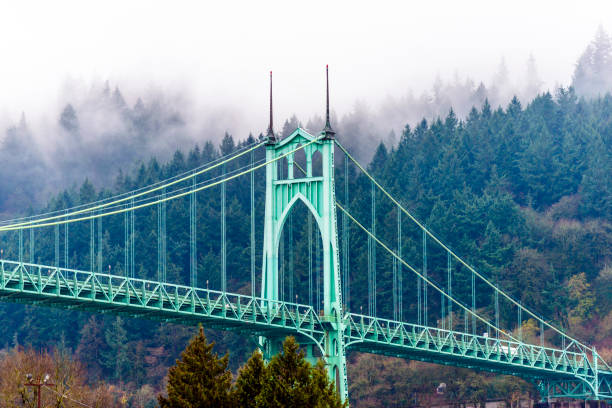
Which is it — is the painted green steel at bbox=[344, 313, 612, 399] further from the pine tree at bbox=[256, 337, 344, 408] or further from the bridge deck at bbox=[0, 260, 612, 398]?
the pine tree at bbox=[256, 337, 344, 408]

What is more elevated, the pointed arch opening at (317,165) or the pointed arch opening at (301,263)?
the pointed arch opening at (317,165)

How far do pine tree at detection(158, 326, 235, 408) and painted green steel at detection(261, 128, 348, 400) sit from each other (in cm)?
2401

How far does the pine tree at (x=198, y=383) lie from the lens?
40.4 m

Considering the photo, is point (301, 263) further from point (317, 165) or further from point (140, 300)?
point (140, 300)

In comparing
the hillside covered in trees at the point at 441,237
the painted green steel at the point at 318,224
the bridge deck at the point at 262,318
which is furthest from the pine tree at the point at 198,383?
the hillside covered in trees at the point at 441,237

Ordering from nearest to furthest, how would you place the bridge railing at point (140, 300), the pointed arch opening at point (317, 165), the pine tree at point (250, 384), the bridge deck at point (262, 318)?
the pine tree at point (250, 384)
the bridge railing at point (140, 300)
the bridge deck at point (262, 318)
the pointed arch opening at point (317, 165)

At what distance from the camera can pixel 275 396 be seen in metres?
40.5

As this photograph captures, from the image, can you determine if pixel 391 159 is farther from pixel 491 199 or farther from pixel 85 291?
pixel 85 291

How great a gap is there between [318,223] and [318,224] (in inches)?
7.7

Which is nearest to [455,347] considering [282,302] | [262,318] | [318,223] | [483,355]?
[483,355]

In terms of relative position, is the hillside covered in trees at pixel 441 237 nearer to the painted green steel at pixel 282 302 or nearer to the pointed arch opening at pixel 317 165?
the pointed arch opening at pixel 317 165

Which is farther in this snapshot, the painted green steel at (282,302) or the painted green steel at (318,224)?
the painted green steel at (318,224)

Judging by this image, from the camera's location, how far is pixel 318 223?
217ft

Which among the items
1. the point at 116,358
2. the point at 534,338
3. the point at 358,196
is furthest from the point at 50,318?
the point at 534,338
